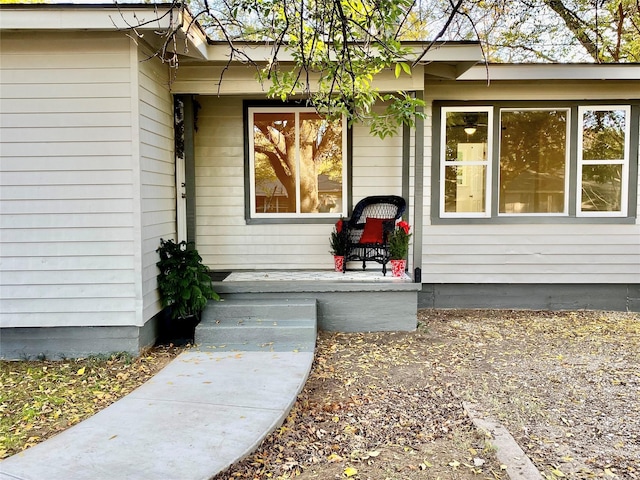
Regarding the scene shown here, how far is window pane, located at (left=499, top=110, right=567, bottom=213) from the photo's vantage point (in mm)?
6090

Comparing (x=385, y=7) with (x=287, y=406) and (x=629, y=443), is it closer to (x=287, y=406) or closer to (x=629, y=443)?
(x=287, y=406)

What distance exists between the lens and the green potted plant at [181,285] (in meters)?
4.50

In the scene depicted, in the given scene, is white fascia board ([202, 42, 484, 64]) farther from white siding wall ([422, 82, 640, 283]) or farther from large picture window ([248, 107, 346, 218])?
white siding wall ([422, 82, 640, 283])

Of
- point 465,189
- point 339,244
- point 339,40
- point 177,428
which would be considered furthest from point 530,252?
point 177,428

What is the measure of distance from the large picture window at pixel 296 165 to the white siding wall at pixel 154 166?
3.91ft

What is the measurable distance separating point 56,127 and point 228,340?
234cm

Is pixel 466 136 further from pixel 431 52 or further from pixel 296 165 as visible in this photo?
pixel 296 165

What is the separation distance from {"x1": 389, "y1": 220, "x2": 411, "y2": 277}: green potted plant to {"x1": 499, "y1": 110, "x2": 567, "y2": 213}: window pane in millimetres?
1581

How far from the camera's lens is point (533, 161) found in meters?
6.16

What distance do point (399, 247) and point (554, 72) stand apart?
8.48 feet

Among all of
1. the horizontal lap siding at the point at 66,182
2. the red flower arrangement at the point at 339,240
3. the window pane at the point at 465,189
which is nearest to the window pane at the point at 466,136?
the window pane at the point at 465,189

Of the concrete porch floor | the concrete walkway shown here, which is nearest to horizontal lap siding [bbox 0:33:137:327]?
the concrete walkway

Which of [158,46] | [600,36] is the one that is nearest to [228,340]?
[158,46]

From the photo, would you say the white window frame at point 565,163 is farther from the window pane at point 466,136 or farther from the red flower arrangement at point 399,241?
the red flower arrangement at point 399,241
